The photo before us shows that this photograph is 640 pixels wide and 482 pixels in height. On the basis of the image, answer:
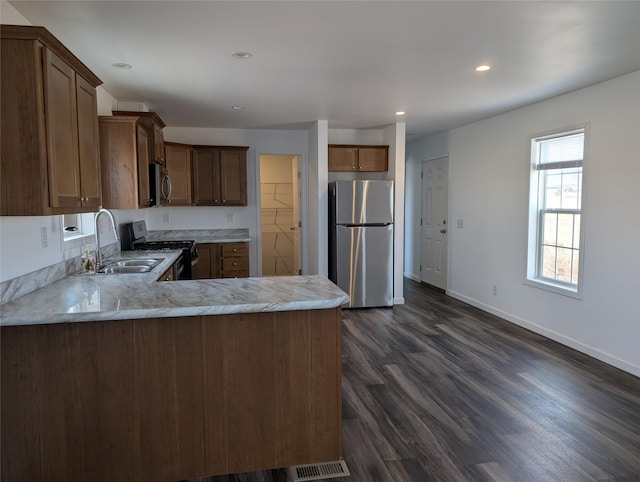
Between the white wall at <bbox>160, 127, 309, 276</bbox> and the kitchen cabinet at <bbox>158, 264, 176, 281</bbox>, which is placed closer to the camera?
the kitchen cabinet at <bbox>158, 264, 176, 281</bbox>

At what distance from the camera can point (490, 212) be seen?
17.4 feet

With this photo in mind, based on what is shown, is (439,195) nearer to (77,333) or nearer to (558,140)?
(558,140)

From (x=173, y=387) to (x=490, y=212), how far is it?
4.44 m

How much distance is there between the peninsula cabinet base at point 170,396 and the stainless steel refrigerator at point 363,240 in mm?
3346

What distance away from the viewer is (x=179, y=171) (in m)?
5.61

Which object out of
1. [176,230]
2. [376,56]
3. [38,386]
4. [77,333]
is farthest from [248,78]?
Result: [176,230]

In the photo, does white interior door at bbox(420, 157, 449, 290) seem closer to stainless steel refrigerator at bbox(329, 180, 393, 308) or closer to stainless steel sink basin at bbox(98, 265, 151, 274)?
stainless steel refrigerator at bbox(329, 180, 393, 308)

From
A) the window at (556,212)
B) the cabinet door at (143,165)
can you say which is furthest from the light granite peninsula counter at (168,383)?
the window at (556,212)

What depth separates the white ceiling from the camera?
7.64ft

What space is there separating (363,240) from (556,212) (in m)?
2.22

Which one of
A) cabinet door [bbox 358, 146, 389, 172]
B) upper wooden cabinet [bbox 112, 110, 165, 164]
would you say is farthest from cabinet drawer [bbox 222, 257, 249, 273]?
cabinet door [bbox 358, 146, 389, 172]

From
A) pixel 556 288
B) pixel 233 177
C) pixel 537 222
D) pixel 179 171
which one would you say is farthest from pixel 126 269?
pixel 537 222

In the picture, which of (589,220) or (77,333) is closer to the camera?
(77,333)

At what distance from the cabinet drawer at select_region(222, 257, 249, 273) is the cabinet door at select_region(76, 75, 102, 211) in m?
3.04
